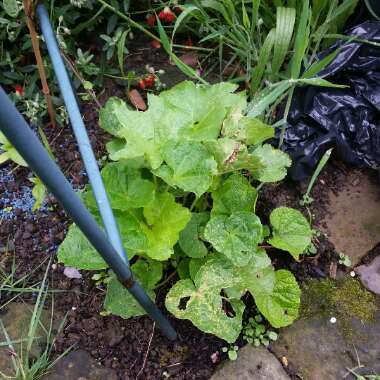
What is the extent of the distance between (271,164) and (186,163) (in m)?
0.34

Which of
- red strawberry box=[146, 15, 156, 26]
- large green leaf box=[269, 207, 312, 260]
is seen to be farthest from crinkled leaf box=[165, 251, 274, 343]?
red strawberry box=[146, 15, 156, 26]

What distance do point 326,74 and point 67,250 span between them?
3.94 feet

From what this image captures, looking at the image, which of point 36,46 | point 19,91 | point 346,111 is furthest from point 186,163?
point 19,91

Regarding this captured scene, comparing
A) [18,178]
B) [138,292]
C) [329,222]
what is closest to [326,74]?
[329,222]

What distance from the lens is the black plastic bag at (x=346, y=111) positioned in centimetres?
185

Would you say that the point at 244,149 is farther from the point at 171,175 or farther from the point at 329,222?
the point at 329,222

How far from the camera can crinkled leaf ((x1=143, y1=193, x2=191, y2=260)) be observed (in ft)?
4.23

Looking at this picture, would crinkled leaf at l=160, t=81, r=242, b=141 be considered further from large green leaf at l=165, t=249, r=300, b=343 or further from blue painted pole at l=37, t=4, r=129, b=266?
large green leaf at l=165, t=249, r=300, b=343

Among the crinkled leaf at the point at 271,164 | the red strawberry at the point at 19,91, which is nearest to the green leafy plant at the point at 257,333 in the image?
the crinkled leaf at the point at 271,164

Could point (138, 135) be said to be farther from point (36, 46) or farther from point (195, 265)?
point (36, 46)

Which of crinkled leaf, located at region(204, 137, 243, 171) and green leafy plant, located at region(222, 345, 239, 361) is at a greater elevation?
crinkled leaf, located at region(204, 137, 243, 171)

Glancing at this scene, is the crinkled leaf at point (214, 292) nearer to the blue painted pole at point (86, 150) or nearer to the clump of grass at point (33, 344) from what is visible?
the blue painted pole at point (86, 150)

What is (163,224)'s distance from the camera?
1.35 m

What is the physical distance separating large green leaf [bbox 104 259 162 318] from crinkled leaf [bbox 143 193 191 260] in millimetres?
161
